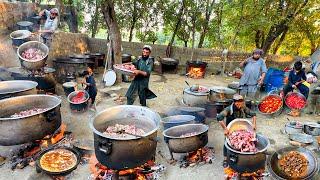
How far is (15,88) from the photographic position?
30.4 ft

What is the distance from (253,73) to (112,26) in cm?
641

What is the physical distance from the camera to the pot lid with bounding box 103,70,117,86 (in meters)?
13.5

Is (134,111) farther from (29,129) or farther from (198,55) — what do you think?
(198,55)

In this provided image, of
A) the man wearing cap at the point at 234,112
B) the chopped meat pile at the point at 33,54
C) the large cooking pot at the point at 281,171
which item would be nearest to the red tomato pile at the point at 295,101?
the man wearing cap at the point at 234,112

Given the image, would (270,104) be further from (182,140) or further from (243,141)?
(182,140)

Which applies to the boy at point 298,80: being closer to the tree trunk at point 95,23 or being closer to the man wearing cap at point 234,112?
the man wearing cap at point 234,112

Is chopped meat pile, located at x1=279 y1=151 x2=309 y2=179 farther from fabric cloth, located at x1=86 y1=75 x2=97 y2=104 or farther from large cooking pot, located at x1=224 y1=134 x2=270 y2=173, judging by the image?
fabric cloth, located at x1=86 y1=75 x2=97 y2=104

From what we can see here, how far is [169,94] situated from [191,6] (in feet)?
25.9

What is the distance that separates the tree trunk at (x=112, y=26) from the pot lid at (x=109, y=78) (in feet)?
1.67

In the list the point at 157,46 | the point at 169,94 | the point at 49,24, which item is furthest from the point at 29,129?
the point at 157,46

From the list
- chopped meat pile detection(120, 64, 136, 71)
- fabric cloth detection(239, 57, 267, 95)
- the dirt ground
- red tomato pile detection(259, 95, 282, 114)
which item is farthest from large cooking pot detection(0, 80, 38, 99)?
red tomato pile detection(259, 95, 282, 114)

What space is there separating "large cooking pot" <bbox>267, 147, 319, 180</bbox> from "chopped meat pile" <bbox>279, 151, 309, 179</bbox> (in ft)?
0.23

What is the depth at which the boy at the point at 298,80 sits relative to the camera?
10.8 metres

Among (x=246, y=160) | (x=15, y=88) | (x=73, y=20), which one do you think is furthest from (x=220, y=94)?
(x=73, y=20)
